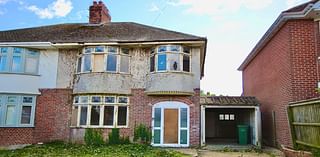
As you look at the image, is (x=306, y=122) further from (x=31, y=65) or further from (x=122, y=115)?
(x=31, y=65)

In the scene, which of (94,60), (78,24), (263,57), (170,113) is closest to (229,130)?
(263,57)

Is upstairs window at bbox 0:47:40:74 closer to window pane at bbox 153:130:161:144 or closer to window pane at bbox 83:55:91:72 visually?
window pane at bbox 83:55:91:72

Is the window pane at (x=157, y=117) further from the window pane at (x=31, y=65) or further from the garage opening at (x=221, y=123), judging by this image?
the garage opening at (x=221, y=123)

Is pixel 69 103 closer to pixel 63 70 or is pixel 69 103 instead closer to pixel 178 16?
pixel 63 70

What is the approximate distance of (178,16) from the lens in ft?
38.6

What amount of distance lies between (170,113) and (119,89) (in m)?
3.07

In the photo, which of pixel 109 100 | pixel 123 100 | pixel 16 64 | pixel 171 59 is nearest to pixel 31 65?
pixel 16 64

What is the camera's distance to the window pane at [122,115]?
47.2 feet

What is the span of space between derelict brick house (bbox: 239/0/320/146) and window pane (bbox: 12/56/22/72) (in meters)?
13.6

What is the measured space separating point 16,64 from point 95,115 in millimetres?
5363

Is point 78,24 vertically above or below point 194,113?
above

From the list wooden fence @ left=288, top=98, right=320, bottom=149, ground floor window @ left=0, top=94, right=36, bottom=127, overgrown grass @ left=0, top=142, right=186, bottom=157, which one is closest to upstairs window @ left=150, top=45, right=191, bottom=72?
overgrown grass @ left=0, top=142, right=186, bottom=157

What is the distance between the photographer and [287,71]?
39.9 feet

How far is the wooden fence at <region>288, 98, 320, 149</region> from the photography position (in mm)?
8445
